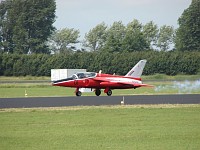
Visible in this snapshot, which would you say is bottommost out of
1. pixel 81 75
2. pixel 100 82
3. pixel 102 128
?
pixel 102 128

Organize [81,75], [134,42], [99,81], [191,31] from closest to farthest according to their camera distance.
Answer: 1. [81,75]
2. [99,81]
3. [191,31]
4. [134,42]

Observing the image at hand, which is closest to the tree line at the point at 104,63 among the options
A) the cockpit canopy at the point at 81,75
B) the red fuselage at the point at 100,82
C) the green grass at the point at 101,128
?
the red fuselage at the point at 100,82

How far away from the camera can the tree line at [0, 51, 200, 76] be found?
96500 millimetres

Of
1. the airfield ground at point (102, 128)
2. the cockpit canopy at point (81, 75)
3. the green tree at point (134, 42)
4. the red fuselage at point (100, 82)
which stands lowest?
the airfield ground at point (102, 128)

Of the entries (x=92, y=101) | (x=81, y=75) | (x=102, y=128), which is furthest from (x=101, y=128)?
(x=81, y=75)

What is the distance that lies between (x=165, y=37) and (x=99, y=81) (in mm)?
111262

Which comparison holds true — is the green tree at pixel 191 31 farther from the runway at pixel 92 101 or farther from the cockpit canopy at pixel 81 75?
the runway at pixel 92 101

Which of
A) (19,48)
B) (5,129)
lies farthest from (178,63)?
(5,129)

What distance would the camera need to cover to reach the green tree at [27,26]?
131m

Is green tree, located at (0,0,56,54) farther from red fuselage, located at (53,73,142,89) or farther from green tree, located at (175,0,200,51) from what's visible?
red fuselage, located at (53,73,142,89)

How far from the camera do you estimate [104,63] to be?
328 ft

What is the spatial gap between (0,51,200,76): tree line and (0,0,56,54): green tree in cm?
2689

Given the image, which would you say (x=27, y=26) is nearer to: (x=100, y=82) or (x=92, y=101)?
(x=100, y=82)

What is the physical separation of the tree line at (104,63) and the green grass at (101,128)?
199 feet
